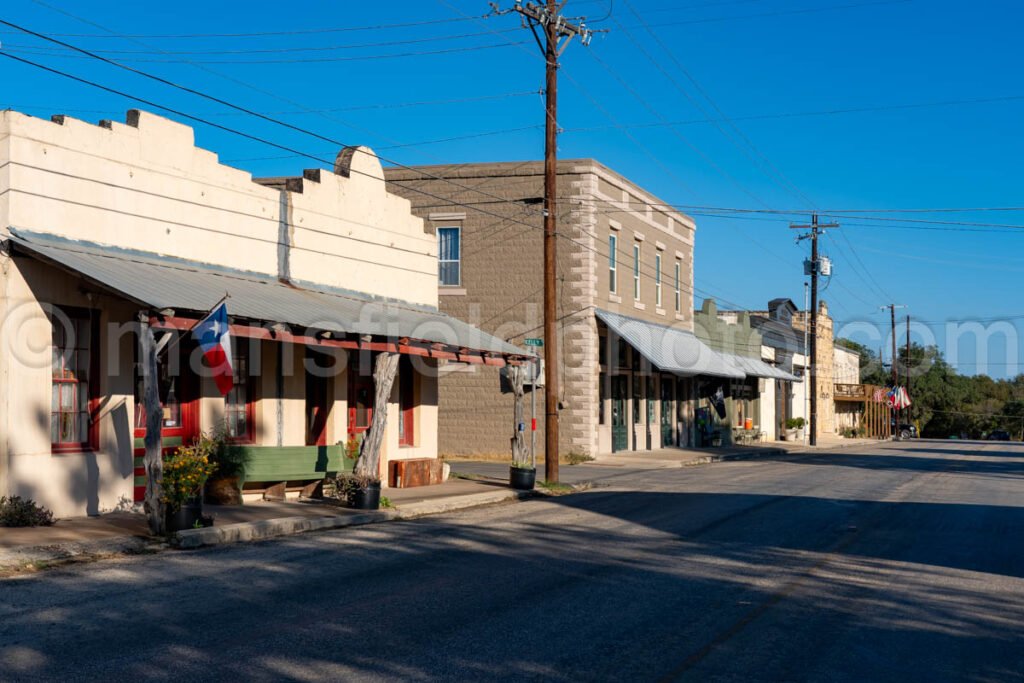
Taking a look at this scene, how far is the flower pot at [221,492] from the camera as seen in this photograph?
1658 cm

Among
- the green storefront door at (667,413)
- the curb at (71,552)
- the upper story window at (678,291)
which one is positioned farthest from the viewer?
the upper story window at (678,291)

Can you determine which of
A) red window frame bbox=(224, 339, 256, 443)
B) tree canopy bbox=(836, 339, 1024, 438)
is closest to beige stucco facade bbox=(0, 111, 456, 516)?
red window frame bbox=(224, 339, 256, 443)

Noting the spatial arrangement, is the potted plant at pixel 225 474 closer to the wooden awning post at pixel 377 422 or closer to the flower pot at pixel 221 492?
the flower pot at pixel 221 492

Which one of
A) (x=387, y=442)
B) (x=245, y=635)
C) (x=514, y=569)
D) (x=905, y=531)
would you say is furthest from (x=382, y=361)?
(x=245, y=635)

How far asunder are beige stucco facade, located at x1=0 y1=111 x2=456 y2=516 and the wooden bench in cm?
63

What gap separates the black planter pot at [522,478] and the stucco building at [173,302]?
2.25 m

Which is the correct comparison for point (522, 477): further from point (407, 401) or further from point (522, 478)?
point (407, 401)

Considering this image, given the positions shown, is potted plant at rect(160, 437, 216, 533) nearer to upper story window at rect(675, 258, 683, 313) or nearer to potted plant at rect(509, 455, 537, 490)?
potted plant at rect(509, 455, 537, 490)

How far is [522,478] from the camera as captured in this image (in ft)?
70.1

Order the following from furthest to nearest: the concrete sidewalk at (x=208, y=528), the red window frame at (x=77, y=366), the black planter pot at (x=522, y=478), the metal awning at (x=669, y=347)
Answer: the metal awning at (x=669, y=347) → the black planter pot at (x=522, y=478) → the red window frame at (x=77, y=366) → the concrete sidewalk at (x=208, y=528)

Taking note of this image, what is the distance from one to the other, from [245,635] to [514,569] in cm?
394

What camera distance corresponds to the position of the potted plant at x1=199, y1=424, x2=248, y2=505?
16.6 metres

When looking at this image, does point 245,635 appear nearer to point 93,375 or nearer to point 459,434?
point 93,375

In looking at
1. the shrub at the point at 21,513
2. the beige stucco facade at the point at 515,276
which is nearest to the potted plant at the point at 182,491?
the shrub at the point at 21,513
